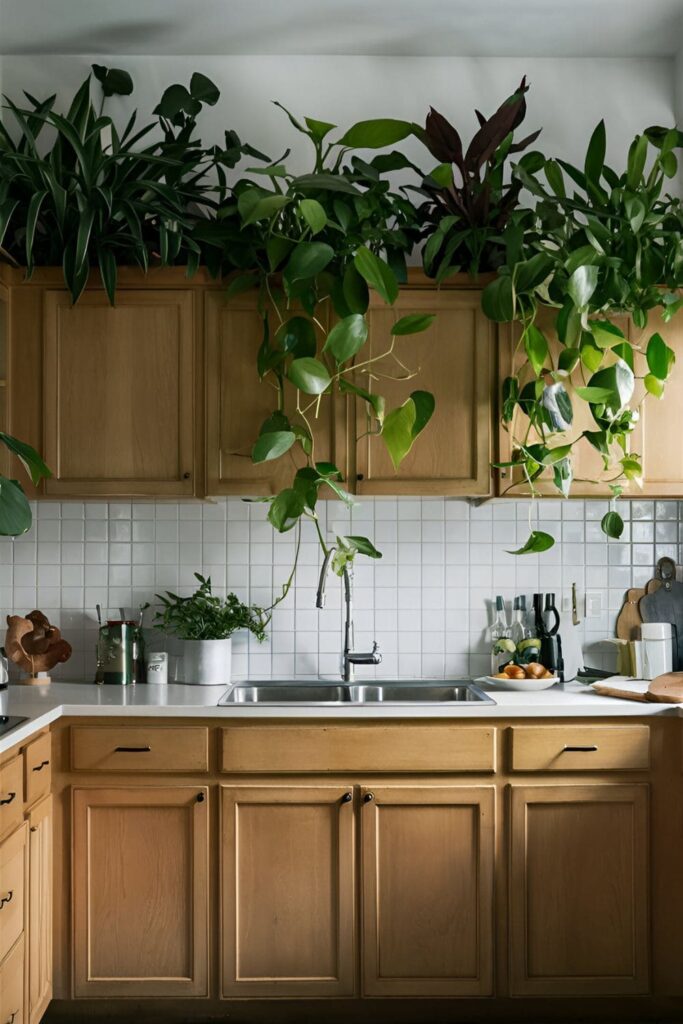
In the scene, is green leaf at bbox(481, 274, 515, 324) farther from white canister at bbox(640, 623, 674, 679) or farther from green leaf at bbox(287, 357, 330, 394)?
white canister at bbox(640, 623, 674, 679)

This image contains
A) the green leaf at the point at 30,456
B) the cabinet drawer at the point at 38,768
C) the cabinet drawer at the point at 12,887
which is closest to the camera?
the cabinet drawer at the point at 12,887

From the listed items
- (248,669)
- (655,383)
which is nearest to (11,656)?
(248,669)

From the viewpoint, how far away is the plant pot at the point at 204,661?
2.94 metres

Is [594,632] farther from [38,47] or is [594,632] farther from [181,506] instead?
[38,47]

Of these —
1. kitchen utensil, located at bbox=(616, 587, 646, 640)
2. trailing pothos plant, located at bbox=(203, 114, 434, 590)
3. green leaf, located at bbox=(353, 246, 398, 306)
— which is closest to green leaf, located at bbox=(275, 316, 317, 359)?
trailing pothos plant, located at bbox=(203, 114, 434, 590)

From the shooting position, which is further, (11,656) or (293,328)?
(11,656)

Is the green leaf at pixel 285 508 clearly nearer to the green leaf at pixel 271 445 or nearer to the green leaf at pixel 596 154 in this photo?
the green leaf at pixel 271 445

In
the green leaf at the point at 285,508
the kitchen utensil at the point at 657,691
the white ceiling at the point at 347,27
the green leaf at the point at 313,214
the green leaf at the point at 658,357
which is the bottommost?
the kitchen utensil at the point at 657,691

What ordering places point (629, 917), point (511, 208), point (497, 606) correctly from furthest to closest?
point (497, 606) → point (511, 208) → point (629, 917)

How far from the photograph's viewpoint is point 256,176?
3.10 m

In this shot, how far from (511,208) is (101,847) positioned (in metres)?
2.25

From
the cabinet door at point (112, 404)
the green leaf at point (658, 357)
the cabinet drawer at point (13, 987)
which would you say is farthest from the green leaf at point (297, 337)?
the cabinet drawer at point (13, 987)

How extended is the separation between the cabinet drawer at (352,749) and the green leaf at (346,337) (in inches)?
41.7

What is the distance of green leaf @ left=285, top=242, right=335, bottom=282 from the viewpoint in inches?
98.1
